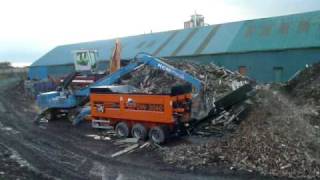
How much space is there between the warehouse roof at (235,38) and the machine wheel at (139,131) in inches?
594

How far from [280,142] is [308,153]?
0.74 metres

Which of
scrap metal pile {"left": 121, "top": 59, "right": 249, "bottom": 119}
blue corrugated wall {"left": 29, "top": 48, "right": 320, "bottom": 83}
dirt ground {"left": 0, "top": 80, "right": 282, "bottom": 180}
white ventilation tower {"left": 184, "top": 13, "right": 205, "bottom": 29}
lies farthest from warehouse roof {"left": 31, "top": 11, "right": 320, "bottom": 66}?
dirt ground {"left": 0, "top": 80, "right": 282, "bottom": 180}

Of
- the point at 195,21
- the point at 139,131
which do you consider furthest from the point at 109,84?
the point at 195,21

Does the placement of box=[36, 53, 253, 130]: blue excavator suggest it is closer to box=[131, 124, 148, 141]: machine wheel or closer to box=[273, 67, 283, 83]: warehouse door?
box=[131, 124, 148, 141]: machine wheel

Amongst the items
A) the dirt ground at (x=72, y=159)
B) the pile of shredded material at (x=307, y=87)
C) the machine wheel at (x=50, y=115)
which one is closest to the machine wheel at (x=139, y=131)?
the dirt ground at (x=72, y=159)

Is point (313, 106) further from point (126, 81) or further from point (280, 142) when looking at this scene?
point (126, 81)

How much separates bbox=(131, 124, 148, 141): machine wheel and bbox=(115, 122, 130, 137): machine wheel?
12.8 inches

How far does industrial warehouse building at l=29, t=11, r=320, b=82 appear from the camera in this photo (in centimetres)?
2625

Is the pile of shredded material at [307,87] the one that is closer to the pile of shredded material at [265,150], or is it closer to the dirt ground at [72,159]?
the pile of shredded material at [265,150]

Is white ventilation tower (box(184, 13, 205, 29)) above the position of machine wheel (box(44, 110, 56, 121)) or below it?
above

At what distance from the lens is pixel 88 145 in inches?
561

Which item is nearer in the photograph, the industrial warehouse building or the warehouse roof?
the industrial warehouse building

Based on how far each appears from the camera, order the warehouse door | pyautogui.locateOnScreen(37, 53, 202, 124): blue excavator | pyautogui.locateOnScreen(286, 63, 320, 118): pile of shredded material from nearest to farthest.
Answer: pyautogui.locateOnScreen(286, 63, 320, 118): pile of shredded material, pyautogui.locateOnScreen(37, 53, 202, 124): blue excavator, the warehouse door

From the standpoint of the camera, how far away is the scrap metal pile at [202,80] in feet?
45.9
